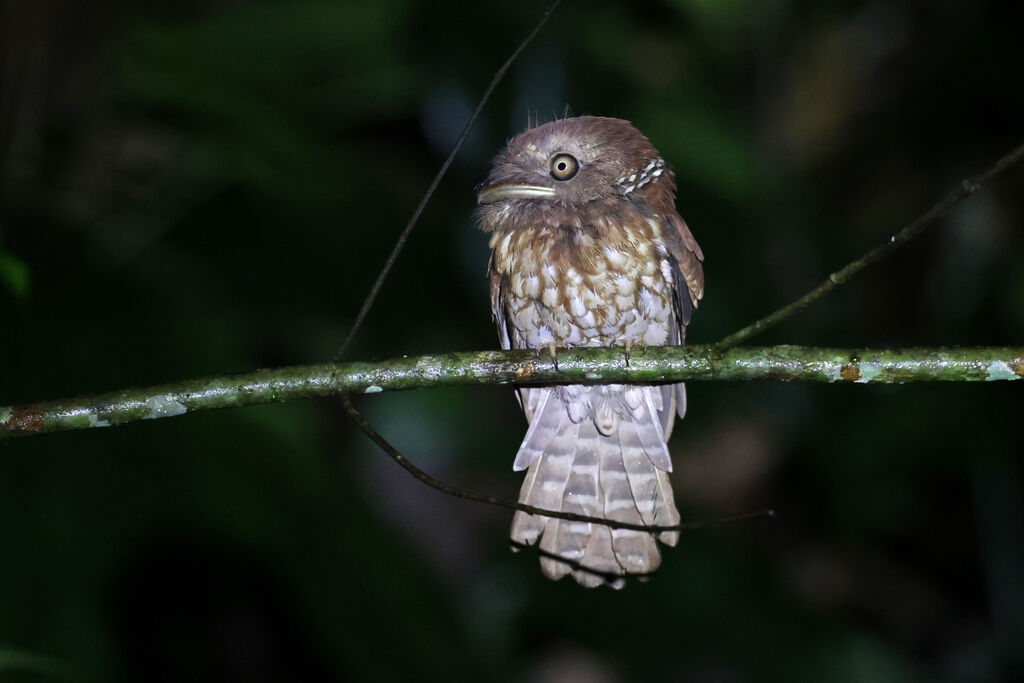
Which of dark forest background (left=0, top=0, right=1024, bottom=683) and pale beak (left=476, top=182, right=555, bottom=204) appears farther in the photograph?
dark forest background (left=0, top=0, right=1024, bottom=683)

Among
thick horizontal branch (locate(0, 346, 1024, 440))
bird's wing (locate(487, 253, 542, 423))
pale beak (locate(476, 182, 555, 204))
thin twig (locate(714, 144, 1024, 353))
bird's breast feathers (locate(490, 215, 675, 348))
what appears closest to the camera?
thin twig (locate(714, 144, 1024, 353))

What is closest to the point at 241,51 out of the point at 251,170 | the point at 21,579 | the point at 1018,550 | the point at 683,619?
the point at 251,170

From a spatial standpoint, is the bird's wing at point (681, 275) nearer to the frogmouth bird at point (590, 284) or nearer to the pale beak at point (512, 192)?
the frogmouth bird at point (590, 284)

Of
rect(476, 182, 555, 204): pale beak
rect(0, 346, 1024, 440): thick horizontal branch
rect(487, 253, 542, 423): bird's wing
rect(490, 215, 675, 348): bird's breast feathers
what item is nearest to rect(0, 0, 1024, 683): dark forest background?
rect(487, 253, 542, 423): bird's wing

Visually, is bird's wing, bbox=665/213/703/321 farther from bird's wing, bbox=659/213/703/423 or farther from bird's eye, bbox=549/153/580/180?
bird's eye, bbox=549/153/580/180

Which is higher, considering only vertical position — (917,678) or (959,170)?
(959,170)

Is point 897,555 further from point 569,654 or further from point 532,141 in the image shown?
point 532,141

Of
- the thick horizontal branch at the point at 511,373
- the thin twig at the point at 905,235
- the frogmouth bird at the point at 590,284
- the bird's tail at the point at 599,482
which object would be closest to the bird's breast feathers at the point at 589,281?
the frogmouth bird at the point at 590,284
